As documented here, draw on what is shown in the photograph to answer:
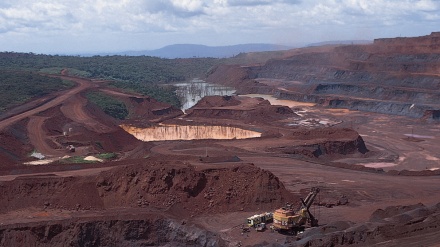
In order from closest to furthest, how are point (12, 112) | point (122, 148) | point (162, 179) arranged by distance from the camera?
point (162, 179)
point (122, 148)
point (12, 112)

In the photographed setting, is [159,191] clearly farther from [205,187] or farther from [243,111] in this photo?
[243,111]

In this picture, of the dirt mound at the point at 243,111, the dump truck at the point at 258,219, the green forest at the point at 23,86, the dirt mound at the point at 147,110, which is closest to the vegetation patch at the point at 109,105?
the dirt mound at the point at 147,110

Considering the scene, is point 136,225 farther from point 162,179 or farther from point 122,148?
point 122,148

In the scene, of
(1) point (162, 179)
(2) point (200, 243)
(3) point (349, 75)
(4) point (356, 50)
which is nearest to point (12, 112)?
(1) point (162, 179)

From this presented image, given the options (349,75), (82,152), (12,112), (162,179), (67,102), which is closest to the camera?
(162,179)

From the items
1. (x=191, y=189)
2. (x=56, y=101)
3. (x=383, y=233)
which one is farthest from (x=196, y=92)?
(x=383, y=233)

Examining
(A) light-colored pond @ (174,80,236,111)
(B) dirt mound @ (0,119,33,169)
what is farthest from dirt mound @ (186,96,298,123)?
(B) dirt mound @ (0,119,33,169)

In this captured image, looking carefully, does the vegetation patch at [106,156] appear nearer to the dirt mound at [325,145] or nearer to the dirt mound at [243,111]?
the dirt mound at [325,145]
